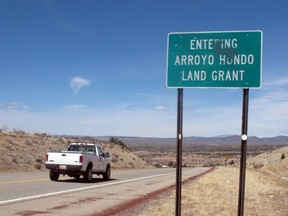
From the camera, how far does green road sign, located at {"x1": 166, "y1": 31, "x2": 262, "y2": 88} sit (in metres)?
7.67

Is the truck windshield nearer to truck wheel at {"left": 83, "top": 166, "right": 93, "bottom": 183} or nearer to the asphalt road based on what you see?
truck wheel at {"left": 83, "top": 166, "right": 93, "bottom": 183}

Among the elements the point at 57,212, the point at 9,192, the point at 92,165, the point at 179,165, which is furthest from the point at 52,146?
the point at 179,165

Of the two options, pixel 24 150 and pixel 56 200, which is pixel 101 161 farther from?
pixel 24 150

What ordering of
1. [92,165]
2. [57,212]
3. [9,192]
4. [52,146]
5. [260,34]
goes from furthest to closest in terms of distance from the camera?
[52,146], [92,165], [9,192], [57,212], [260,34]

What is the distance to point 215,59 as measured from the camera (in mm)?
7809

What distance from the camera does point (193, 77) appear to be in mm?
7891

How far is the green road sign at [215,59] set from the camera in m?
7.67

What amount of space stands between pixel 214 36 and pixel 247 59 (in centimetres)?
69

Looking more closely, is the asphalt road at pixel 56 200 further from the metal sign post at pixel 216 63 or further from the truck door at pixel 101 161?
the truck door at pixel 101 161

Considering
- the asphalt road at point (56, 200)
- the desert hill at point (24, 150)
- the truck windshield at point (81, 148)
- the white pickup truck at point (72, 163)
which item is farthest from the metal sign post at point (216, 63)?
the desert hill at point (24, 150)

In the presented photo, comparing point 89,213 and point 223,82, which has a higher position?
point 223,82

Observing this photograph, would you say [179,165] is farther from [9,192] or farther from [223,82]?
[9,192]

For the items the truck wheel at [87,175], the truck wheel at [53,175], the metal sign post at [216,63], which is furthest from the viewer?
the truck wheel at [53,175]

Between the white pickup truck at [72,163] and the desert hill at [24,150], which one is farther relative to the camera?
the desert hill at [24,150]
